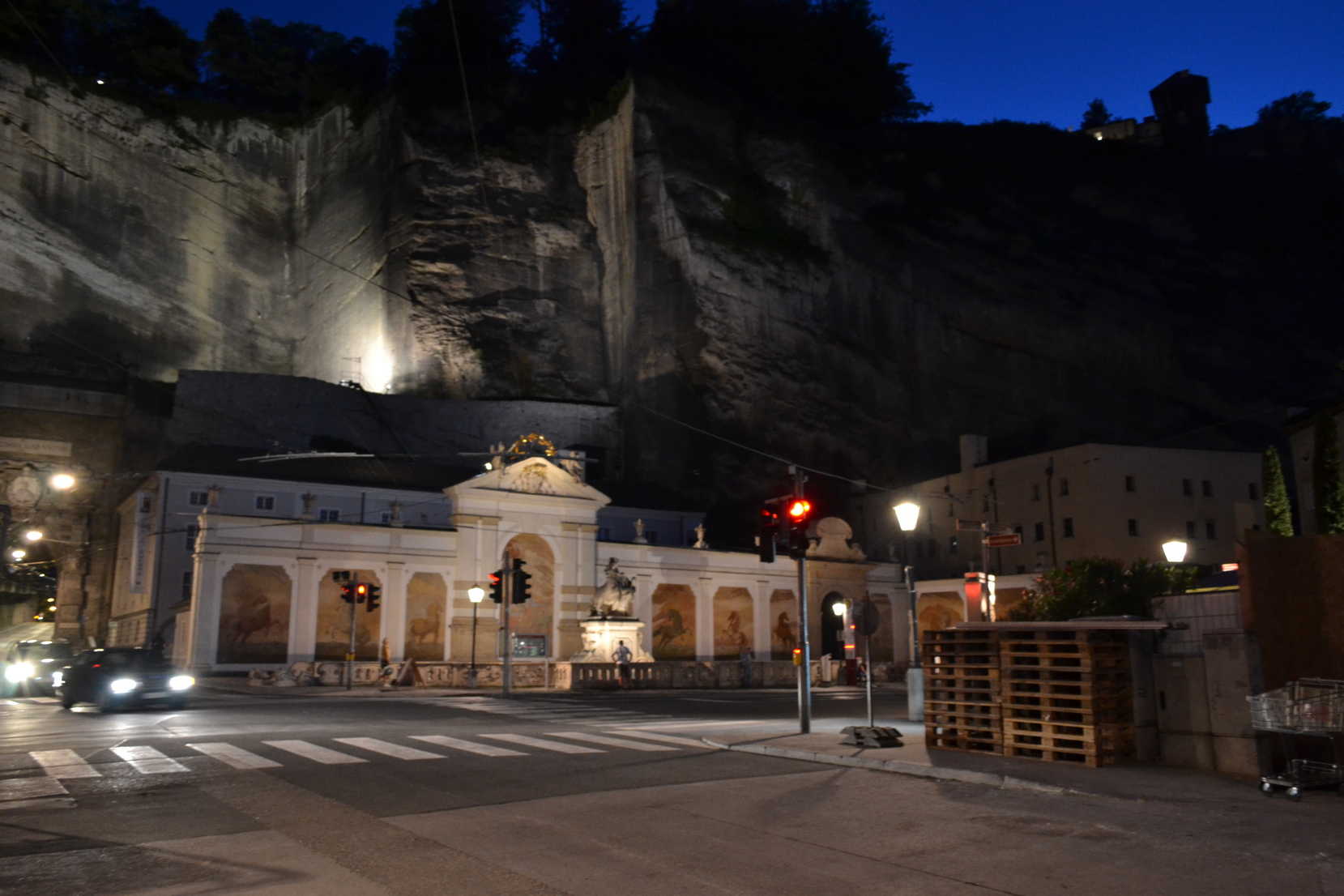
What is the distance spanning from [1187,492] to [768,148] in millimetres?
34022

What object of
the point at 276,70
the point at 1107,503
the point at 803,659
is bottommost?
the point at 803,659

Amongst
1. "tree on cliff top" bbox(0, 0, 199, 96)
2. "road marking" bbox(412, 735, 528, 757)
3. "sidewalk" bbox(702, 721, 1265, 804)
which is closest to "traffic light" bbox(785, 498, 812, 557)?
"sidewalk" bbox(702, 721, 1265, 804)

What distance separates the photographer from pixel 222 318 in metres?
75.6

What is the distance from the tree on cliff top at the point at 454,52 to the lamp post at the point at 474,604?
44245mm

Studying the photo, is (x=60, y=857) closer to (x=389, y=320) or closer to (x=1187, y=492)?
(x=1187, y=492)

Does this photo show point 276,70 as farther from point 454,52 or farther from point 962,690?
point 962,690

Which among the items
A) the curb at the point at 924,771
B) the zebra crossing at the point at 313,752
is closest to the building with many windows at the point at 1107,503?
the zebra crossing at the point at 313,752

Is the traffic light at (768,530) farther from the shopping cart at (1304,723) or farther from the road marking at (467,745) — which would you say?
the shopping cart at (1304,723)

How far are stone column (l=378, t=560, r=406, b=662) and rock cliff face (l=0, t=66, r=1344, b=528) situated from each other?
2363 cm

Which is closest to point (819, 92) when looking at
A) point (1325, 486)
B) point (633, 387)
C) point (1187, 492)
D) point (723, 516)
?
point (633, 387)

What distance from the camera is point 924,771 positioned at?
1190 cm

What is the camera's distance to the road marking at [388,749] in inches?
528

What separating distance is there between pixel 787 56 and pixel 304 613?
54229 millimetres

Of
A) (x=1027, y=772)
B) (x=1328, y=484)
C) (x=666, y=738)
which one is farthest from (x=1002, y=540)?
(x=1027, y=772)
